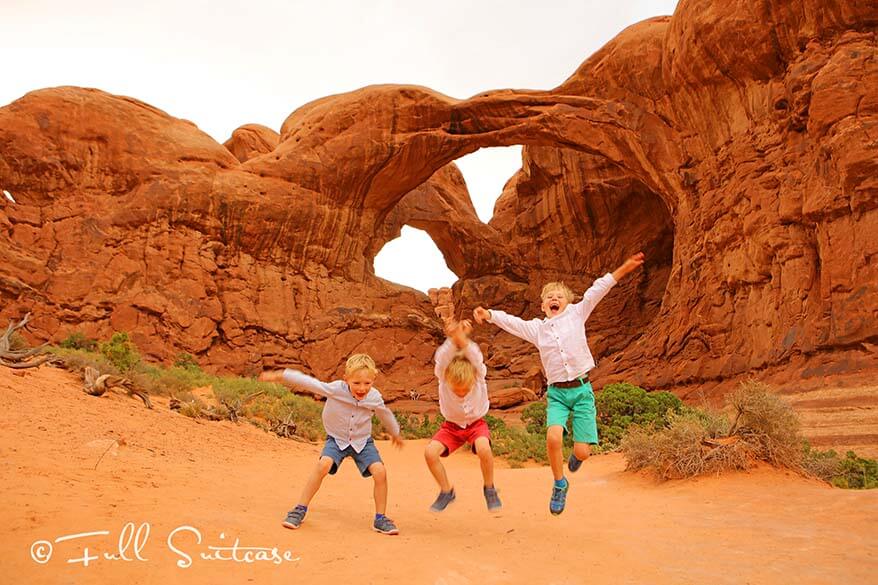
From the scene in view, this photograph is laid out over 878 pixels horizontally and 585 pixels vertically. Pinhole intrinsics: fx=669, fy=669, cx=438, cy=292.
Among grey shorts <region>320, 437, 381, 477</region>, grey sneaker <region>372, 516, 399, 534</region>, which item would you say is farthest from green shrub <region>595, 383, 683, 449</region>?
grey sneaker <region>372, 516, 399, 534</region>

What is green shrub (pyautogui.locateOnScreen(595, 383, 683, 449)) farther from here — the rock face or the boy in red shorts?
the boy in red shorts

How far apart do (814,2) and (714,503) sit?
13190mm

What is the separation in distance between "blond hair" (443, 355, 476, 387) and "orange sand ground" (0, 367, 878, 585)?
1.13 meters

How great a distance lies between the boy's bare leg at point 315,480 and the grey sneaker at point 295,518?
6cm

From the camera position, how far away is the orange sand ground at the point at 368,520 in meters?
3.58

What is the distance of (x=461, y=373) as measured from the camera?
5.03 meters

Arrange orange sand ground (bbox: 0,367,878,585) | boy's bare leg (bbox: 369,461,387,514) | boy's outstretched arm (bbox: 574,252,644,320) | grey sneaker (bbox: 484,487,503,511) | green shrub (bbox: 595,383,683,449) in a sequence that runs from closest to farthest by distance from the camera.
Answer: orange sand ground (bbox: 0,367,878,585) < boy's bare leg (bbox: 369,461,387,514) < grey sneaker (bbox: 484,487,503,511) < boy's outstretched arm (bbox: 574,252,644,320) < green shrub (bbox: 595,383,683,449)

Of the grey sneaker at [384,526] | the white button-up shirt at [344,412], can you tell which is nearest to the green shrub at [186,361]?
the white button-up shirt at [344,412]

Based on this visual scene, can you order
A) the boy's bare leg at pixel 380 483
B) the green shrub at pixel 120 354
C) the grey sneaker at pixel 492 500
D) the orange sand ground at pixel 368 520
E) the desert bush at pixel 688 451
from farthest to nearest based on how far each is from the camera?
the green shrub at pixel 120 354 < the desert bush at pixel 688 451 < the grey sneaker at pixel 492 500 < the boy's bare leg at pixel 380 483 < the orange sand ground at pixel 368 520

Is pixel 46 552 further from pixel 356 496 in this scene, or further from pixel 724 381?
pixel 724 381

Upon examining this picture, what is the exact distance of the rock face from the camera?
14.5m

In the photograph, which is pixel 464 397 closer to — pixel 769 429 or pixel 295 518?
pixel 295 518

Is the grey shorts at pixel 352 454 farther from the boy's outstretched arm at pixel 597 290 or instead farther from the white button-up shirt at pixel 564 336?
the boy's outstretched arm at pixel 597 290

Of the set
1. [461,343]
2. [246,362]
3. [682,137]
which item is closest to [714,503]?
[461,343]
